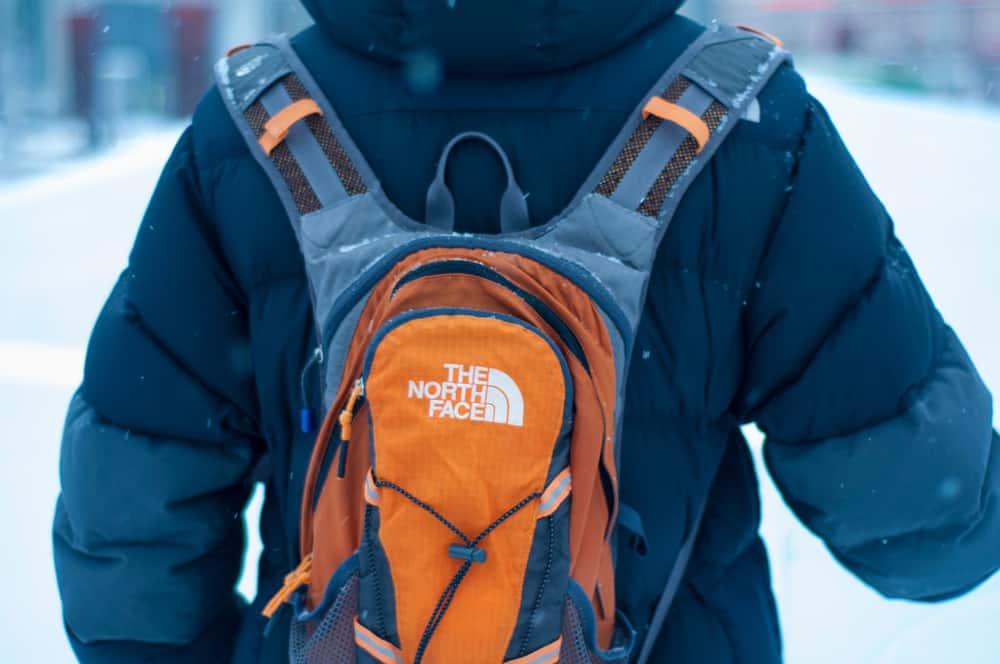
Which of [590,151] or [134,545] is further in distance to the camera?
[134,545]

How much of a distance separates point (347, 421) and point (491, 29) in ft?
1.21

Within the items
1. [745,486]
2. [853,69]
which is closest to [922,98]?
[853,69]

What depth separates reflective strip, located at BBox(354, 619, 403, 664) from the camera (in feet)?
2.79

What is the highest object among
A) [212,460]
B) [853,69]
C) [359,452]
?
[359,452]

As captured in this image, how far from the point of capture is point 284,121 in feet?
3.00

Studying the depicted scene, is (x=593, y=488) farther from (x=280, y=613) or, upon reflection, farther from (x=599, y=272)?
(x=280, y=613)

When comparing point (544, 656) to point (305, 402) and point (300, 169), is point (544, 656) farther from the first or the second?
point (300, 169)

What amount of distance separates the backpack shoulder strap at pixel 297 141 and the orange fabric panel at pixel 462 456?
177 mm

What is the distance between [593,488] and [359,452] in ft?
0.72

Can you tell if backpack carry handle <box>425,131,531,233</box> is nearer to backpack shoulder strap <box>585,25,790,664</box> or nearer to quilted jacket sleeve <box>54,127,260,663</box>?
backpack shoulder strap <box>585,25,790,664</box>

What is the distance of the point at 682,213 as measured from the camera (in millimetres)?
900

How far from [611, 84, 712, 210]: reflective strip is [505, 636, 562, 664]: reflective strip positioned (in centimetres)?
40

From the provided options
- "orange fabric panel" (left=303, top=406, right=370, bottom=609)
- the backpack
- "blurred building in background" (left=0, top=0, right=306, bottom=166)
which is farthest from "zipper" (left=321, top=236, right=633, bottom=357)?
"blurred building in background" (left=0, top=0, right=306, bottom=166)

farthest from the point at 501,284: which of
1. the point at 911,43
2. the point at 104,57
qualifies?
the point at 104,57
